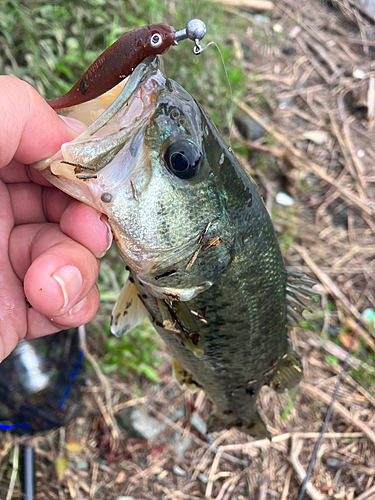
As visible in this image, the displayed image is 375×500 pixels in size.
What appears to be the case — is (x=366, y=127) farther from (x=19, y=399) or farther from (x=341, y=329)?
(x=19, y=399)

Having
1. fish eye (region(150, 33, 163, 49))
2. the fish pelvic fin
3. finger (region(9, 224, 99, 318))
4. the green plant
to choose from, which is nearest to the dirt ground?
the green plant

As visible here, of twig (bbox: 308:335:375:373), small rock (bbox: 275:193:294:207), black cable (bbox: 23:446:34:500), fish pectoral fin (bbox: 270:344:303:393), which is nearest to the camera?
fish pectoral fin (bbox: 270:344:303:393)

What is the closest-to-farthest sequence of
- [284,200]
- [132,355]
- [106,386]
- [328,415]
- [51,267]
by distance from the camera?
[51,267] → [106,386] → [132,355] → [328,415] → [284,200]

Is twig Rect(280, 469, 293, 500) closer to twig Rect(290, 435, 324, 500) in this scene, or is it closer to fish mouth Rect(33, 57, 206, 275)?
twig Rect(290, 435, 324, 500)

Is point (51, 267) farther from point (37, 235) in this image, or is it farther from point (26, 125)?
point (26, 125)

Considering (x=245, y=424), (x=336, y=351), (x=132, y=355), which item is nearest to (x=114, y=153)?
(x=245, y=424)

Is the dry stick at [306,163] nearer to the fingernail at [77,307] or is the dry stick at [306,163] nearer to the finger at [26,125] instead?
the finger at [26,125]
